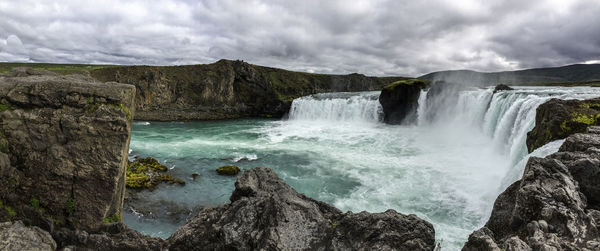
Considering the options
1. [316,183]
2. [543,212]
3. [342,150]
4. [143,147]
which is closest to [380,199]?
[316,183]

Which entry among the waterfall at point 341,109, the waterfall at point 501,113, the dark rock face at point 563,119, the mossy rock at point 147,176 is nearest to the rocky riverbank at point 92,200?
the mossy rock at point 147,176

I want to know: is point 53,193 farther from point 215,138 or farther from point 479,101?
point 479,101

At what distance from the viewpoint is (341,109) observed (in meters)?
52.0

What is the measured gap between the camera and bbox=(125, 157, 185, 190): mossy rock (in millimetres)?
16891

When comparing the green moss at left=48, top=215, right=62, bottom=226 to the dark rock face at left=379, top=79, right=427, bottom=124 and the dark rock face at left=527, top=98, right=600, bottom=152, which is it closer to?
the dark rock face at left=527, top=98, right=600, bottom=152

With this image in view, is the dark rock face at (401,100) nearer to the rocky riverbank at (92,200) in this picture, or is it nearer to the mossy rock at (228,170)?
the mossy rock at (228,170)

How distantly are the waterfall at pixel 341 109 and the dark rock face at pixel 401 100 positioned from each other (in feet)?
8.34

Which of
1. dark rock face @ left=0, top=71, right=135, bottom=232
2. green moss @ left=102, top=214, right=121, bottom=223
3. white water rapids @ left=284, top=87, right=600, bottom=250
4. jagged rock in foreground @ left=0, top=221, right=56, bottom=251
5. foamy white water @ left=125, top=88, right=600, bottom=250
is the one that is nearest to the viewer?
jagged rock in foreground @ left=0, top=221, right=56, bottom=251

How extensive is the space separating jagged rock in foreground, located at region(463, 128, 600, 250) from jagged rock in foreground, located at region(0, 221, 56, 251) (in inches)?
328

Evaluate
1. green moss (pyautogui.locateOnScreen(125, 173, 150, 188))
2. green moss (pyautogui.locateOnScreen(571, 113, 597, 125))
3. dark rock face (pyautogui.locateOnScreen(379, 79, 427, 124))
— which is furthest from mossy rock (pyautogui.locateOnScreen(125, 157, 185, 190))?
dark rock face (pyautogui.locateOnScreen(379, 79, 427, 124))

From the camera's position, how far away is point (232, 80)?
63500mm

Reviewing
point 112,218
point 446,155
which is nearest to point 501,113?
point 446,155

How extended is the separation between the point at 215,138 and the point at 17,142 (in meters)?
29.3

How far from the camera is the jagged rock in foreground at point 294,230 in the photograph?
17.5 ft
